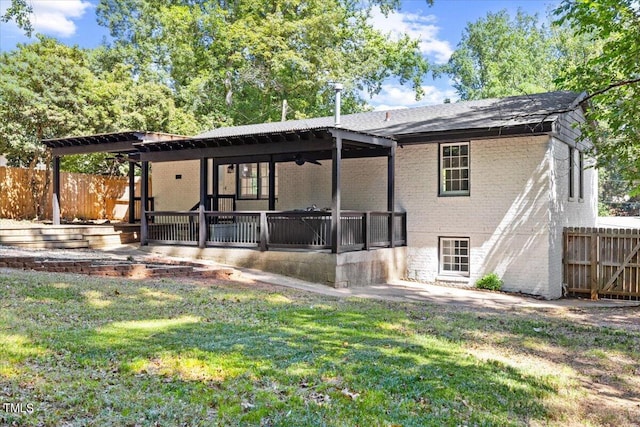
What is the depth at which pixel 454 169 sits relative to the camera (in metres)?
15.0

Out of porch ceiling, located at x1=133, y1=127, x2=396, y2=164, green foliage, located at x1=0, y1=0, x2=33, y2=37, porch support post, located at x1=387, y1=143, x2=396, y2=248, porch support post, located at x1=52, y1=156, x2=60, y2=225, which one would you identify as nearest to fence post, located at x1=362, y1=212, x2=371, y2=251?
→ porch support post, located at x1=387, y1=143, x2=396, y2=248

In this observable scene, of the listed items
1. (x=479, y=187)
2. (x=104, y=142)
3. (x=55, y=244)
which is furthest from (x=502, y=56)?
(x=55, y=244)

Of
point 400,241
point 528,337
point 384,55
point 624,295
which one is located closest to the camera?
point 528,337

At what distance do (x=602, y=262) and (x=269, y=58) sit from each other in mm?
24202

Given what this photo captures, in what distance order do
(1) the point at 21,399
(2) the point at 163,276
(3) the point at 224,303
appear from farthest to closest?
(2) the point at 163,276 < (3) the point at 224,303 < (1) the point at 21,399

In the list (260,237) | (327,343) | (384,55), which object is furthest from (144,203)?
(384,55)

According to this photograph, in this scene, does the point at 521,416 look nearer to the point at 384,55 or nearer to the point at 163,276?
the point at 163,276

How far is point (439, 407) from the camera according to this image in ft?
14.8

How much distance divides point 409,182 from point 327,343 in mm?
9840

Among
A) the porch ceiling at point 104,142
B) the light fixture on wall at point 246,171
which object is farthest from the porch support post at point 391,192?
the porch ceiling at point 104,142

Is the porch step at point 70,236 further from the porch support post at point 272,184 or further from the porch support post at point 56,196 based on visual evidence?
the porch support post at point 272,184

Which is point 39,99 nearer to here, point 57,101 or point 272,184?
point 57,101

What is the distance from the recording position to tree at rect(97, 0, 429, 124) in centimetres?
3259

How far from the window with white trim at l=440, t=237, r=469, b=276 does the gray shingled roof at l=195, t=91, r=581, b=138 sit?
316 centimetres
